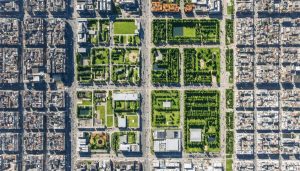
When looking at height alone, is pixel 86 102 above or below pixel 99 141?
above

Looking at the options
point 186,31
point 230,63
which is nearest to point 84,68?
point 186,31

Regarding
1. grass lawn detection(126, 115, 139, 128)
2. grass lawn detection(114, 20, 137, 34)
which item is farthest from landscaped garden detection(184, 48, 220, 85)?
grass lawn detection(126, 115, 139, 128)

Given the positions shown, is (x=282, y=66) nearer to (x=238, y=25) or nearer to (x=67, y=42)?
(x=238, y=25)

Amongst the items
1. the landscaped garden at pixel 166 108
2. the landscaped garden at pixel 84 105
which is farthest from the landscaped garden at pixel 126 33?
the landscaped garden at pixel 84 105

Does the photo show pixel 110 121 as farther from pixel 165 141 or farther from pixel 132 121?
pixel 165 141

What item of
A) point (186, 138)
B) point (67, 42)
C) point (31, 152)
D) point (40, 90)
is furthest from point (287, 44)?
point (31, 152)

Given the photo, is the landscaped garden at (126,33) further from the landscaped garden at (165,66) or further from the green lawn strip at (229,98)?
the green lawn strip at (229,98)
